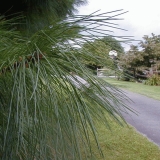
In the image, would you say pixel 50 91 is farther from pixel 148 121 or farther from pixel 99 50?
pixel 148 121

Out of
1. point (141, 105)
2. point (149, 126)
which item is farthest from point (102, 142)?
point (141, 105)

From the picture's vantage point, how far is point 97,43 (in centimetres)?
62

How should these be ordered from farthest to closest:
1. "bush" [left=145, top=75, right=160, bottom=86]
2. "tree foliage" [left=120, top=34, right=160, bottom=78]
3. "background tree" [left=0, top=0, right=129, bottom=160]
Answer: "tree foliage" [left=120, top=34, right=160, bottom=78] → "bush" [left=145, top=75, right=160, bottom=86] → "background tree" [left=0, top=0, right=129, bottom=160]

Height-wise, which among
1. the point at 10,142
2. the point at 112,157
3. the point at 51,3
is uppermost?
the point at 51,3

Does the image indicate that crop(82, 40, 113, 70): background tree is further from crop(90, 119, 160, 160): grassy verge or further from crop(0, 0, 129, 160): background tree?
crop(90, 119, 160, 160): grassy verge

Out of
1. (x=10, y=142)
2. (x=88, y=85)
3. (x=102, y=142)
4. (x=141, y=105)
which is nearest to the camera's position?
(x=10, y=142)

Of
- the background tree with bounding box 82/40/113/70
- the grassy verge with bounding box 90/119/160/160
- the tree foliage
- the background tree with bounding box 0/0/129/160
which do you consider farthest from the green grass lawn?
the tree foliage

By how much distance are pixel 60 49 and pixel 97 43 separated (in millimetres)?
159

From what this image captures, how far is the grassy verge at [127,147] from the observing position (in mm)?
2564

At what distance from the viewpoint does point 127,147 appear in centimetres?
283

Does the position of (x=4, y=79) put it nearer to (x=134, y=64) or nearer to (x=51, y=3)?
(x=51, y=3)

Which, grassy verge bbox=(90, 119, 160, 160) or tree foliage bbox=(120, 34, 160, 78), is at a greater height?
tree foliage bbox=(120, 34, 160, 78)

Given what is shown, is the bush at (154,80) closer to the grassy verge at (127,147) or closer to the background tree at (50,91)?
the grassy verge at (127,147)

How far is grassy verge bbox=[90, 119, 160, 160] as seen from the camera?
8.41ft
